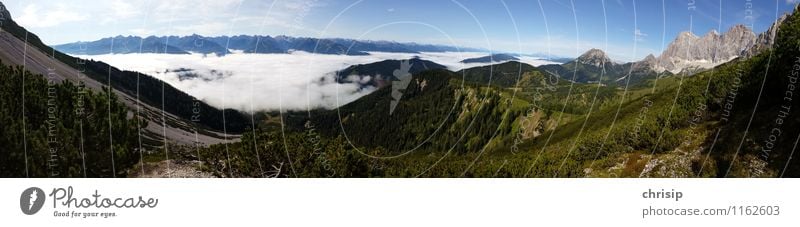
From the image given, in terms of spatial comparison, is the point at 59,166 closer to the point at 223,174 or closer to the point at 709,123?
the point at 223,174

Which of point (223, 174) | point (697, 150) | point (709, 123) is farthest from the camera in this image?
point (709, 123)

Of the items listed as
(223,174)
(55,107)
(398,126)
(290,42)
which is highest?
(290,42)

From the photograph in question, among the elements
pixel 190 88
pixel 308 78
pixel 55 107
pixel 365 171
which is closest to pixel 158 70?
pixel 190 88

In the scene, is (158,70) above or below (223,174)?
above

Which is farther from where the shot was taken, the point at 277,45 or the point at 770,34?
the point at 770,34

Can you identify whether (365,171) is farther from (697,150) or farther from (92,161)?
(697,150)

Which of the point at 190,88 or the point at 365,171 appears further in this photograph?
the point at 190,88

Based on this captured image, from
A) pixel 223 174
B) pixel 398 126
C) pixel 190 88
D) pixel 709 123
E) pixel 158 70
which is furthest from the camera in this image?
pixel 398 126

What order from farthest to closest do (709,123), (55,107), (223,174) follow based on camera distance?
(709,123) < (223,174) < (55,107)

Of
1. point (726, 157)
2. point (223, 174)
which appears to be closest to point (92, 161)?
point (223, 174)
